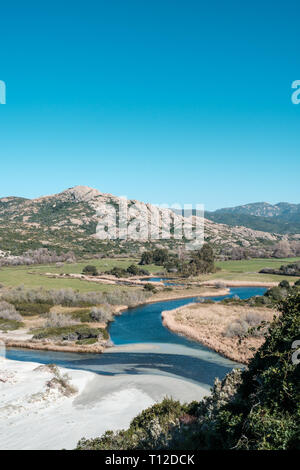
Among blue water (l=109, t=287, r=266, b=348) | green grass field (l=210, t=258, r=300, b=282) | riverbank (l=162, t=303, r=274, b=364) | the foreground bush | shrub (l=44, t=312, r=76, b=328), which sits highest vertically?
the foreground bush

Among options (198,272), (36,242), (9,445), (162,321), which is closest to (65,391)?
(9,445)

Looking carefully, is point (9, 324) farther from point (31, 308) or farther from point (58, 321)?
point (31, 308)

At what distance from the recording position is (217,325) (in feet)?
175

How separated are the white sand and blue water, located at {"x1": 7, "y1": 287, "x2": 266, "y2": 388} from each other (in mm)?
2473

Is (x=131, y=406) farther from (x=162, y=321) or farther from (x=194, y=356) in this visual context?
(x=162, y=321)

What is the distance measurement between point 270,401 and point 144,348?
114ft

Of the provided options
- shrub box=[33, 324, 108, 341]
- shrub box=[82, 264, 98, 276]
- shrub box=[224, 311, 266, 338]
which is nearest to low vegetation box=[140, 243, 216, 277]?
shrub box=[82, 264, 98, 276]

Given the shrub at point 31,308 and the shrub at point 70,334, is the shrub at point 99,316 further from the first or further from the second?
the shrub at point 31,308

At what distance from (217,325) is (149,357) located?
17.0m

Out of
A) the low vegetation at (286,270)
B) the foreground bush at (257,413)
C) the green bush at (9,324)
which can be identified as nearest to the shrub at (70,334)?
the green bush at (9,324)

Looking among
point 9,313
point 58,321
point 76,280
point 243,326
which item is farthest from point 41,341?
point 76,280

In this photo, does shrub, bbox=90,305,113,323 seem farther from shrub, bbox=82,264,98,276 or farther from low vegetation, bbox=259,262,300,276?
low vegetation, bbox=259,262,300,276

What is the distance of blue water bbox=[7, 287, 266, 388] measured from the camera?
34969 millimetres

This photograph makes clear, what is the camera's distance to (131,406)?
1024 inches
